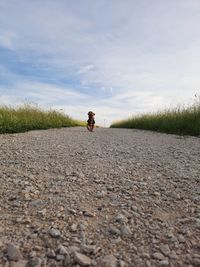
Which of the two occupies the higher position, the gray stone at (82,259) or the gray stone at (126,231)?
the gray stone at (126,231)

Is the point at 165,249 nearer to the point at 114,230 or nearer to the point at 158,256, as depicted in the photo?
the point at 158,256

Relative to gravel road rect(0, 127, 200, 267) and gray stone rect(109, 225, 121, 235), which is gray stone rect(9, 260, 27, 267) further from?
gray stone rect(109, 225, 121, 235)

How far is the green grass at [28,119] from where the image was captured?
9.25m

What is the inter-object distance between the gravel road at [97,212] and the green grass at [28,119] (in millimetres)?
4162

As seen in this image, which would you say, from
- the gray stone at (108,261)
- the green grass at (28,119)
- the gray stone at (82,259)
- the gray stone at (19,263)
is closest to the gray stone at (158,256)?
the gray stone at (108,261)

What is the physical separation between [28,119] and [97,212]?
8145 millimetres

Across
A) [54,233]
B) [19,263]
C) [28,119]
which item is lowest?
[19,263]

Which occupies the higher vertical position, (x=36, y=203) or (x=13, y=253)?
(x=36, y=203)

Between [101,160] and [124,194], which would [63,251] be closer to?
[124,194]

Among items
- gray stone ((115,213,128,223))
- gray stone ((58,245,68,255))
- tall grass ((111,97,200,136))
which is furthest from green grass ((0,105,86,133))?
gray stone ((58,245,68,255))

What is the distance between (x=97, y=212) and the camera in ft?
10.2

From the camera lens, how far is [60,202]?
3270mm

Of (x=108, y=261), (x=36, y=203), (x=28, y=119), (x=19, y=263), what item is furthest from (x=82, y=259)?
(x=28, y=119)

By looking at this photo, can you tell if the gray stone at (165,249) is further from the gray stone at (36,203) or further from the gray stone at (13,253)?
the gray stone at (36,203)
